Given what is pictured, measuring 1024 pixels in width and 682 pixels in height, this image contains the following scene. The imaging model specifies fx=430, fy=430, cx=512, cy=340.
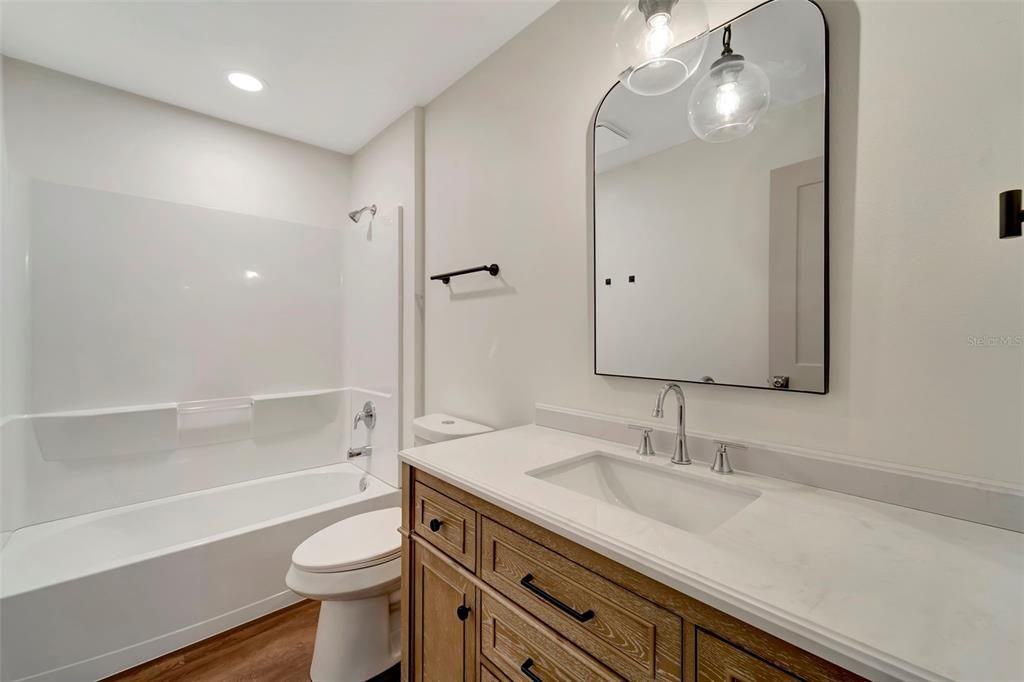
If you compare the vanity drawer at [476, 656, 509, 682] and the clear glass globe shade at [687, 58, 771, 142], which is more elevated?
the clear glass globe shade at [687, 58, 771, 142]

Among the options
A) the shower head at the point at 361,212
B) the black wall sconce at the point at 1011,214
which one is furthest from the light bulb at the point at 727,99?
the shower head at the point at 361,212

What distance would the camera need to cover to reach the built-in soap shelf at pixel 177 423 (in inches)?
79.5

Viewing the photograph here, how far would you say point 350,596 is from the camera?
4.98 feet

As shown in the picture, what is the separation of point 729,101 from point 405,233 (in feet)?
5.59

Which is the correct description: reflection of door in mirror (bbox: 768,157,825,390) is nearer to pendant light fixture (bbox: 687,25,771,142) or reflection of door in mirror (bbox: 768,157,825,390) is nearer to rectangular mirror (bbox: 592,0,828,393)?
rectangular mirror (bbox: 592,0,828,393)

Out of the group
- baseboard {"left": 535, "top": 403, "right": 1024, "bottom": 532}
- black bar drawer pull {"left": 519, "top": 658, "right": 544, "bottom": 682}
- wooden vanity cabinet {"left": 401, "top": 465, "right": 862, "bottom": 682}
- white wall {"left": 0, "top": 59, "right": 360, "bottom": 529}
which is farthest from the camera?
white wall {"left": 0, "top": 59, "right": 360, "bottom": 529}

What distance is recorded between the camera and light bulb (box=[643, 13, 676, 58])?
1.12m

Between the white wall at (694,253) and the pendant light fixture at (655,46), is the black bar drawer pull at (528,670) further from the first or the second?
the pendant light fixture at (655,46)

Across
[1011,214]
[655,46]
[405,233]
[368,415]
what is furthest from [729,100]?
[368,415]

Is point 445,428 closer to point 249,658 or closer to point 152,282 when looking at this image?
point 249,658

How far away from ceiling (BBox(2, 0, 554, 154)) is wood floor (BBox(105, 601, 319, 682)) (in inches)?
99.2

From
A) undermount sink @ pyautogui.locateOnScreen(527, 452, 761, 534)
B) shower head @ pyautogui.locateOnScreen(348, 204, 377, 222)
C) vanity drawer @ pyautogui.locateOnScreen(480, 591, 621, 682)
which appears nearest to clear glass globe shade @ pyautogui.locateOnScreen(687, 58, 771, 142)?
undermount sink @ pyautogui.locateOnScreen(527, 452, 761, 534)

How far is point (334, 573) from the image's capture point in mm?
1518

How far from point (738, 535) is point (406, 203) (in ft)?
7.16
